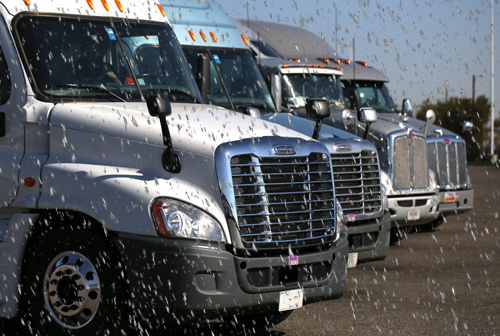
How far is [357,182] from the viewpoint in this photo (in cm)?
1111

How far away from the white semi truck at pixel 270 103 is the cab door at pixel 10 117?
2472 mm

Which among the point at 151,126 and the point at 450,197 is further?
the point at 450,197

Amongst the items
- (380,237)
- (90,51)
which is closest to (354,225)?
(380,237)

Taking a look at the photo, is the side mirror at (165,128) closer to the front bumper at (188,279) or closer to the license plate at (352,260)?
the front bumper at (188,279)

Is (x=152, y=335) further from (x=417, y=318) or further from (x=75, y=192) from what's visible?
(x=417, y=318)

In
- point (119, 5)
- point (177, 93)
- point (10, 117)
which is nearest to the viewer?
point (10, 117)

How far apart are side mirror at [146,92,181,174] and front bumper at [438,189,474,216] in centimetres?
895

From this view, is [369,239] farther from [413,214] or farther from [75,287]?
[75,287]

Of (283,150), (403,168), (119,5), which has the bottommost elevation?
(403,168)

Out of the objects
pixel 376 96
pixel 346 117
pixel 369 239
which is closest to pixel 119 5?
pixel 369 239

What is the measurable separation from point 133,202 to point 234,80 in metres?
6.83

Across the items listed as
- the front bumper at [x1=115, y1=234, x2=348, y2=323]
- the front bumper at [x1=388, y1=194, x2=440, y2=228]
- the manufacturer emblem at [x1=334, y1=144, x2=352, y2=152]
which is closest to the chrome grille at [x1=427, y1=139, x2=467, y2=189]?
the front bumper at [x1=388, y1=194, x2=440, y2=228]

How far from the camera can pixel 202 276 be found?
6.54 meters

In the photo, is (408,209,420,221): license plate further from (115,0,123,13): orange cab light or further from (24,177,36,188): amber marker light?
(24,177,36,188): amber marker light
